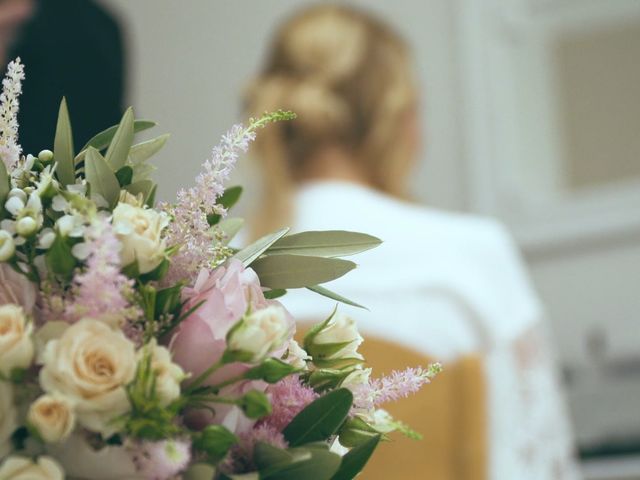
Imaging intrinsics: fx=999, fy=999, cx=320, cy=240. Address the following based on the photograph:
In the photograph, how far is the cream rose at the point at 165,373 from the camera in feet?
1.13

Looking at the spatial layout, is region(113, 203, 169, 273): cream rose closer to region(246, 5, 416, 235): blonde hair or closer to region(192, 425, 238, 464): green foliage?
region(192, 425, 238, 464): green foliage

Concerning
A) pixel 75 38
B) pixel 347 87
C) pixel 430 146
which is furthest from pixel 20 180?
pixel 430 146

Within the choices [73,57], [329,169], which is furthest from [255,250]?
[73,57]

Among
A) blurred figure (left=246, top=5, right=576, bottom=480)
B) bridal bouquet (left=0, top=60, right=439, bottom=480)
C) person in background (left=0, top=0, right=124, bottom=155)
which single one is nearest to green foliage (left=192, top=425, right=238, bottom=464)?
bridal bouquet (left=0, top=60, right=439, bottom=480)

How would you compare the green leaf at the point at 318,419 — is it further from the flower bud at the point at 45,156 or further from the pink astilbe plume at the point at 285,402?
the flower bud at the point at 45,156

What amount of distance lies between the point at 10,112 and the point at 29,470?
0.15m

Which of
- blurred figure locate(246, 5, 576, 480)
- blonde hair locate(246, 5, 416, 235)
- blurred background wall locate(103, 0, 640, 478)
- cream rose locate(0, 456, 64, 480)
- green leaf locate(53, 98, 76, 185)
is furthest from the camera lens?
blurred background wall locate(103, 0, 640, 478)

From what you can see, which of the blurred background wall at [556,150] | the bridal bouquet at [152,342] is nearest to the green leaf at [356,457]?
the bridal bouquet at [152,342]

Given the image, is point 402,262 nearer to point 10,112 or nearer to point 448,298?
point 448,298

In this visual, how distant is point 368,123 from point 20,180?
1302mm

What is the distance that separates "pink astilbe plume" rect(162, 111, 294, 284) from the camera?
0.40 metres

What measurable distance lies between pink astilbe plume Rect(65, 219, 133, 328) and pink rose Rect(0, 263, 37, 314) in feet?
0.06

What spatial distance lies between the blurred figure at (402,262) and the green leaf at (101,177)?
0.95m

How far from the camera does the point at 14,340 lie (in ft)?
1.13
